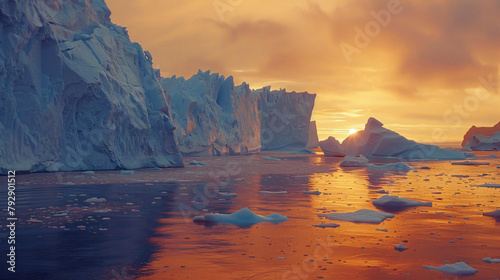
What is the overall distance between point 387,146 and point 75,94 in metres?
27.3

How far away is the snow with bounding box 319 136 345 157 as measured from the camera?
48.2 meters

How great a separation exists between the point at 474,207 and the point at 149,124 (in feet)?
54.0

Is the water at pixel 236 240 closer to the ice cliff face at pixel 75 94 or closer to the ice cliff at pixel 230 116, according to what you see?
the ice cliff face at pixel 75 94

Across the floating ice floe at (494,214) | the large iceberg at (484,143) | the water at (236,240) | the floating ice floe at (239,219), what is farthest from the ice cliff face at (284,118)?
the floating ice floe at (239,219)

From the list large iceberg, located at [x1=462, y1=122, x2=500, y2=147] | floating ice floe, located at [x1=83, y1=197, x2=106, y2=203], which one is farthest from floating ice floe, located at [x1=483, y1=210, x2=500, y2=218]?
large iceberg, located at [x1=462, y1=122, x2=500, y2=147]

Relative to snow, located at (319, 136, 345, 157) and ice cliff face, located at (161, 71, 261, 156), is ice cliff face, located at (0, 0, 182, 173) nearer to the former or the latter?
ice cliff face, located at (161, 71, 261, 156)

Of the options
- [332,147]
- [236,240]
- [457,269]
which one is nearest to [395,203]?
[236,240]

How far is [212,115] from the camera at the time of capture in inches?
1654

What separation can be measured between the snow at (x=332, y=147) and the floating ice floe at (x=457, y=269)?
4263cm

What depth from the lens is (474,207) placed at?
10.6 m

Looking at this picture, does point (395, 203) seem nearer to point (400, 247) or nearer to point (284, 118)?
point (400, 247)

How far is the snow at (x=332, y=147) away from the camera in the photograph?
158 ft

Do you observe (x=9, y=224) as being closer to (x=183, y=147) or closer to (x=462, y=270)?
(x=462, y=270)

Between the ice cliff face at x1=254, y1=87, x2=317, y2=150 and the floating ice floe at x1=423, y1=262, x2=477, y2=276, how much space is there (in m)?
56.5
